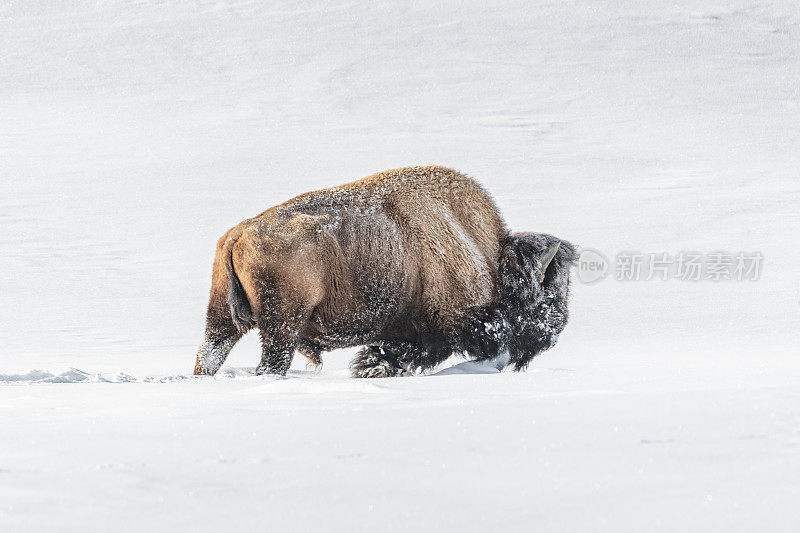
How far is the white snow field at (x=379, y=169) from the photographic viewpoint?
210 centimetres

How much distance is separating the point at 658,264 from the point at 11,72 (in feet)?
59.4

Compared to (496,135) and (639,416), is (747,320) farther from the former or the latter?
(496,135)

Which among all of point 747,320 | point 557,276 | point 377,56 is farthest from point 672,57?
point 557,276

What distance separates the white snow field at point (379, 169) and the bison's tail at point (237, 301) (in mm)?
404

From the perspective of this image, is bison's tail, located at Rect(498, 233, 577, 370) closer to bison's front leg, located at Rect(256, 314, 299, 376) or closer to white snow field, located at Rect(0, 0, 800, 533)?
white snow field, located at Rect(0, 0, 800, 533)

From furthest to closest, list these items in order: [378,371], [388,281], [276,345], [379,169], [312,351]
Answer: [379,169] < [312,351] < [388,281] < [378,371] < [276,345]

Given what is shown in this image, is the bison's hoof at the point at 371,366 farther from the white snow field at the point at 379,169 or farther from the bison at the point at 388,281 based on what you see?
the white snow field at the point at 379,169

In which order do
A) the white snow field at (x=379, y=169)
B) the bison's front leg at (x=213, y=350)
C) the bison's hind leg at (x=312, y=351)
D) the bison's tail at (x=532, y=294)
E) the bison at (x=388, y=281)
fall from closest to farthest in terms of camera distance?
the white snow field at (x=379, y=169)
the bison at (x=388, y=281)
the bison's front leg at (x=213, y=350)
the bison's hind leg at (x=312, y=351)
the bison's tail at (x=532, y=294)

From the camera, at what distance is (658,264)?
9164mm

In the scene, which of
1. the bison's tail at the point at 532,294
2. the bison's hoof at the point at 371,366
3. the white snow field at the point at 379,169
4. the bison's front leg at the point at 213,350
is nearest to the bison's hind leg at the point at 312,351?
the white snow field at the point at 379,169

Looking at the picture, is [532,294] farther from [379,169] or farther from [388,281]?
[379,169]

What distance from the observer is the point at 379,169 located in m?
13.4

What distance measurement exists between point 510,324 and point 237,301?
154 cm

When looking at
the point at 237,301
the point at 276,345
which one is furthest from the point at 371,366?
the point at 237,301
